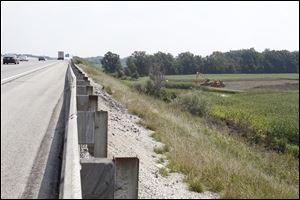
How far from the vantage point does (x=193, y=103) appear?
35312 mm

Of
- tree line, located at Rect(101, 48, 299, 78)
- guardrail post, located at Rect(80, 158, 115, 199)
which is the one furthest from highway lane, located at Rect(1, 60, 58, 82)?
tree line, located at Rect(101, 48, 299, 78)

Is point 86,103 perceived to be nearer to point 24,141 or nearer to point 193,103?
point 24,141

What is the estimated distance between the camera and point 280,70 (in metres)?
142

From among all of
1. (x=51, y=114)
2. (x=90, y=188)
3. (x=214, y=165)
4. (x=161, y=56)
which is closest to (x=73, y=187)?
(x=90, y=188)

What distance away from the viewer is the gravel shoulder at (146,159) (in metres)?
7.37

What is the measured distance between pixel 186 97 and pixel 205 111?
7.51ft

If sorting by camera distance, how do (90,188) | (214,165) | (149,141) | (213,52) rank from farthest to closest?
(213,52) → (149,141) → (214,165) → (90,188)

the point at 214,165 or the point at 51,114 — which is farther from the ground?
the point at 51,114

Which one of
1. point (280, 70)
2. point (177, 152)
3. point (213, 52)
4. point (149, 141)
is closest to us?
point (177, 152)

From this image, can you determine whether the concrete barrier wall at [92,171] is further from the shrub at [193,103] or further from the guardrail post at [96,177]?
the shrub at [193,103]

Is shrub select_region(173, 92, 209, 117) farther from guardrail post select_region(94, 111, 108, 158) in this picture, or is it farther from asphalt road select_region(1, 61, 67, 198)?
guardrail post select_region(94, 111, 108, 158)

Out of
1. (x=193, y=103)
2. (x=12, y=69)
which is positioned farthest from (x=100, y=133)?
(x=193, y=103)

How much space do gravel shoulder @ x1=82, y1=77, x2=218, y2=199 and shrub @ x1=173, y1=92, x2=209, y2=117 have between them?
69.9 feet

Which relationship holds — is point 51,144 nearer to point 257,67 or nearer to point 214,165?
point 214,165
